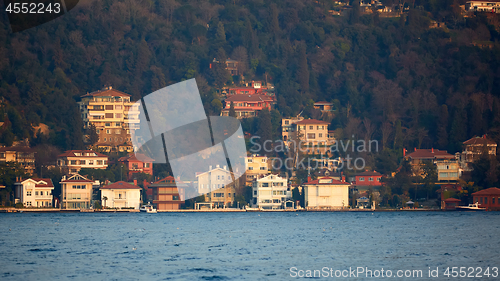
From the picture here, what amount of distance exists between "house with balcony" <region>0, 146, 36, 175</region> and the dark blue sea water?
16752mm

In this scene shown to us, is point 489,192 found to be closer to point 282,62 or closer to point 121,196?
point 121,196

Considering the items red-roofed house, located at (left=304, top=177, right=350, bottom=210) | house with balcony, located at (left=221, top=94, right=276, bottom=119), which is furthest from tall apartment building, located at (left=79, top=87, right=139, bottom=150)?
red-roofed house, located at (left=304, top=177, right=350, bottom=210)

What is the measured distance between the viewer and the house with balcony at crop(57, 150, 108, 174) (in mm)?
68062

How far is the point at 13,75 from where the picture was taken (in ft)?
276

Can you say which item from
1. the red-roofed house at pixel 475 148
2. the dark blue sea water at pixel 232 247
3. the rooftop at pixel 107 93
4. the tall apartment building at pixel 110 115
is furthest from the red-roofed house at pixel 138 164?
the red-roofed house at pixel 475 148

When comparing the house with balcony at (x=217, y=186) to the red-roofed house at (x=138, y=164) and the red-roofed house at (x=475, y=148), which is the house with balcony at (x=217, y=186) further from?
the red-roofed house at (x=475, y=148)

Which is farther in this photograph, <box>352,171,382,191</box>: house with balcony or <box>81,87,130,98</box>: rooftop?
<box>81,87,130,98</box>: rooftop

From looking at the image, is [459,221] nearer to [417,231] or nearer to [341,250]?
[417,231]

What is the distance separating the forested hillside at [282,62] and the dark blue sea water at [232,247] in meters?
30.4

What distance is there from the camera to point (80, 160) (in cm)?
6838

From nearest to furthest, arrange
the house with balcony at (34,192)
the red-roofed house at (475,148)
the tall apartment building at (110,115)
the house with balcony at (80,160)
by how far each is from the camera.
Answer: the house with balcony at (34,192)
the house with balcony at (80,160)
the red-roofed house at (475,148)
the tall apartment building at (110,115)

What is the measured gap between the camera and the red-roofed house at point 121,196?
60.4m

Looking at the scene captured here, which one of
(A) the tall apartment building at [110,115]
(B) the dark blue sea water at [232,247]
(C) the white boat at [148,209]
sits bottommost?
(B) the dark blue sea water at [232,247]

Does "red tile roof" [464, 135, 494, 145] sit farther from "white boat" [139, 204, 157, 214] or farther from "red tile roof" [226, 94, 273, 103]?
"white boat" [139, 204, 157, 214]
